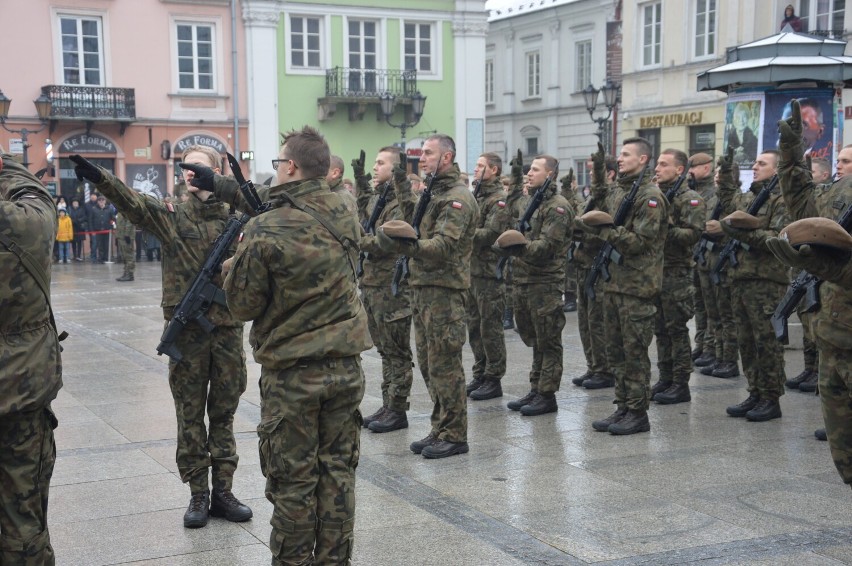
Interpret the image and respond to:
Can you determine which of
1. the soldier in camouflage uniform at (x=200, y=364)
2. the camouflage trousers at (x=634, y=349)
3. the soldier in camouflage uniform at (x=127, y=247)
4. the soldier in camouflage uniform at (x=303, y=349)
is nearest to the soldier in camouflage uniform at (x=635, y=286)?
the camouflage trousers at (x=634, y=349)

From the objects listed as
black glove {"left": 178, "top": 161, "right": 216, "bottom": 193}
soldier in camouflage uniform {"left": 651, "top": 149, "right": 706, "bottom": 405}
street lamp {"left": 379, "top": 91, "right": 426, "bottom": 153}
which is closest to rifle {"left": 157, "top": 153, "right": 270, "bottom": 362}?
black glove {"left": 178, "top": 161, "right": 216, "bottom": 193}

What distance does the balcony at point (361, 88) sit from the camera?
33000 millimetres

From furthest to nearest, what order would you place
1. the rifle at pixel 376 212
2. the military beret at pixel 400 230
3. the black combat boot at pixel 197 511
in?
the rifle at pixel 376 212, the military beret at pixel 400 230, the black combat boot at pixel 197 511

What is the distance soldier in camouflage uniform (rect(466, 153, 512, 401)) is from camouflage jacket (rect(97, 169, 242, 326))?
3.74m

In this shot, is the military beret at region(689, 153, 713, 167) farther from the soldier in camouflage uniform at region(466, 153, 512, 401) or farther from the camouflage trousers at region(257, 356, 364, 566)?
the camouflage trousers at region(257, 356, 364, 566)

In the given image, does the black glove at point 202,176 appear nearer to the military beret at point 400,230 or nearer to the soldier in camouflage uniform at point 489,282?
the military beret at point 400,230

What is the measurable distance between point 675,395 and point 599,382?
95cm

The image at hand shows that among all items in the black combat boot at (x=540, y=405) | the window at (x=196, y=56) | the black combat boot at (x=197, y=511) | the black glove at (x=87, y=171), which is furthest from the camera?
the window at (x=196, y=56)

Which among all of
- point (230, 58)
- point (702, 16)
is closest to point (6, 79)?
point (230, 58)

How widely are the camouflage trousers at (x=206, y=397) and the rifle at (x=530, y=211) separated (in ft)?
12.2

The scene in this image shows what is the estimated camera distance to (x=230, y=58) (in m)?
32.0

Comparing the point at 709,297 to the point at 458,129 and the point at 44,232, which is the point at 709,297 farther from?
the point at 458,129

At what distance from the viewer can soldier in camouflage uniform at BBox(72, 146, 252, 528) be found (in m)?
5.75

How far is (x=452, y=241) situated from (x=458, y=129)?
2872 centimetres
